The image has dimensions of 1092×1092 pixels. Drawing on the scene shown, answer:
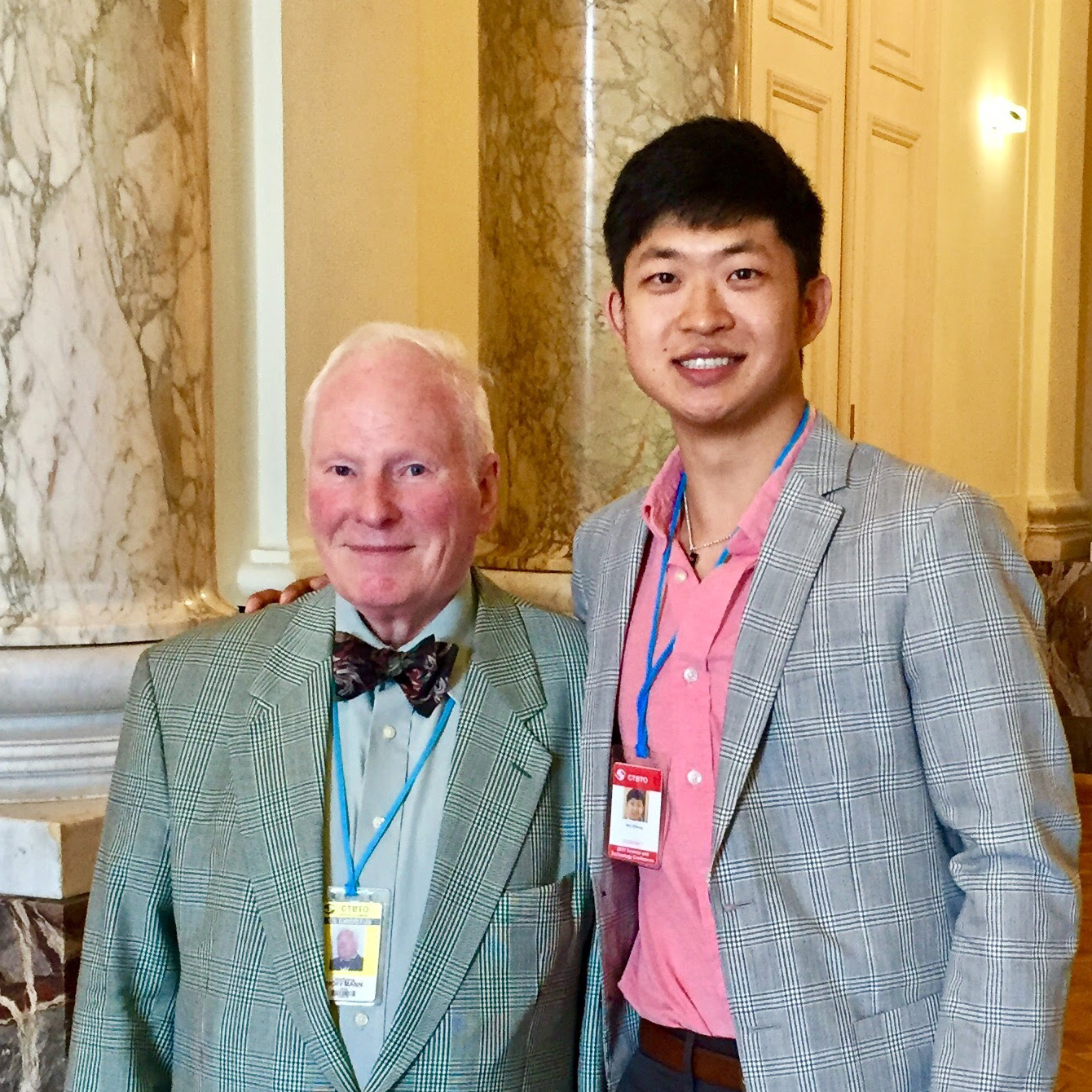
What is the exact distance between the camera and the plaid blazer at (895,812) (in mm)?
1548

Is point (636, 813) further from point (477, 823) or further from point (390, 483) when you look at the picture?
point (390, 483)

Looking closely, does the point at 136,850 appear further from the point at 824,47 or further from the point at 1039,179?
the point at 1039,179

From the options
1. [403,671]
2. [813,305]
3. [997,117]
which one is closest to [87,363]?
[403,671]

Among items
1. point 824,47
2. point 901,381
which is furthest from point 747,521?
point 901,381

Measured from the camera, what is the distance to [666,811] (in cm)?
178

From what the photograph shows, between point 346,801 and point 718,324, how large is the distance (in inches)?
30.1

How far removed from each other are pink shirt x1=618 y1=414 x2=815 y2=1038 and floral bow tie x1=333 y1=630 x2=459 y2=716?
0.24 meters

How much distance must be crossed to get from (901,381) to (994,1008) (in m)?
5.78

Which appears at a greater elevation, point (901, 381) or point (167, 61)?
point (167, 61)

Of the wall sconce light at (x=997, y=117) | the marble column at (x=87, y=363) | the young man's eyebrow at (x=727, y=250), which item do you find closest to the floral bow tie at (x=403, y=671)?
the young man's eyebrow at (x=727, y=250)

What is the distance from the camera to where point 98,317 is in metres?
2.58

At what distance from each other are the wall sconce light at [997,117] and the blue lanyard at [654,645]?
6682 mm

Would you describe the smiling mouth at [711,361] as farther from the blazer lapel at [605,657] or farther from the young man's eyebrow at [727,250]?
the blazer lapel at [605,657]

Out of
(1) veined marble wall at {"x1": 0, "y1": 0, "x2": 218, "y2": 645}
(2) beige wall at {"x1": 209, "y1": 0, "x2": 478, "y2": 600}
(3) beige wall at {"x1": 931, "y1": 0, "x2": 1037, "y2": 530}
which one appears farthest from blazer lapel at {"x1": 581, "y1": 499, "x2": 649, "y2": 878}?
(3) beige wall at {"x1": 931, "y1": 0, "x2": 1037, "y2": 530}
